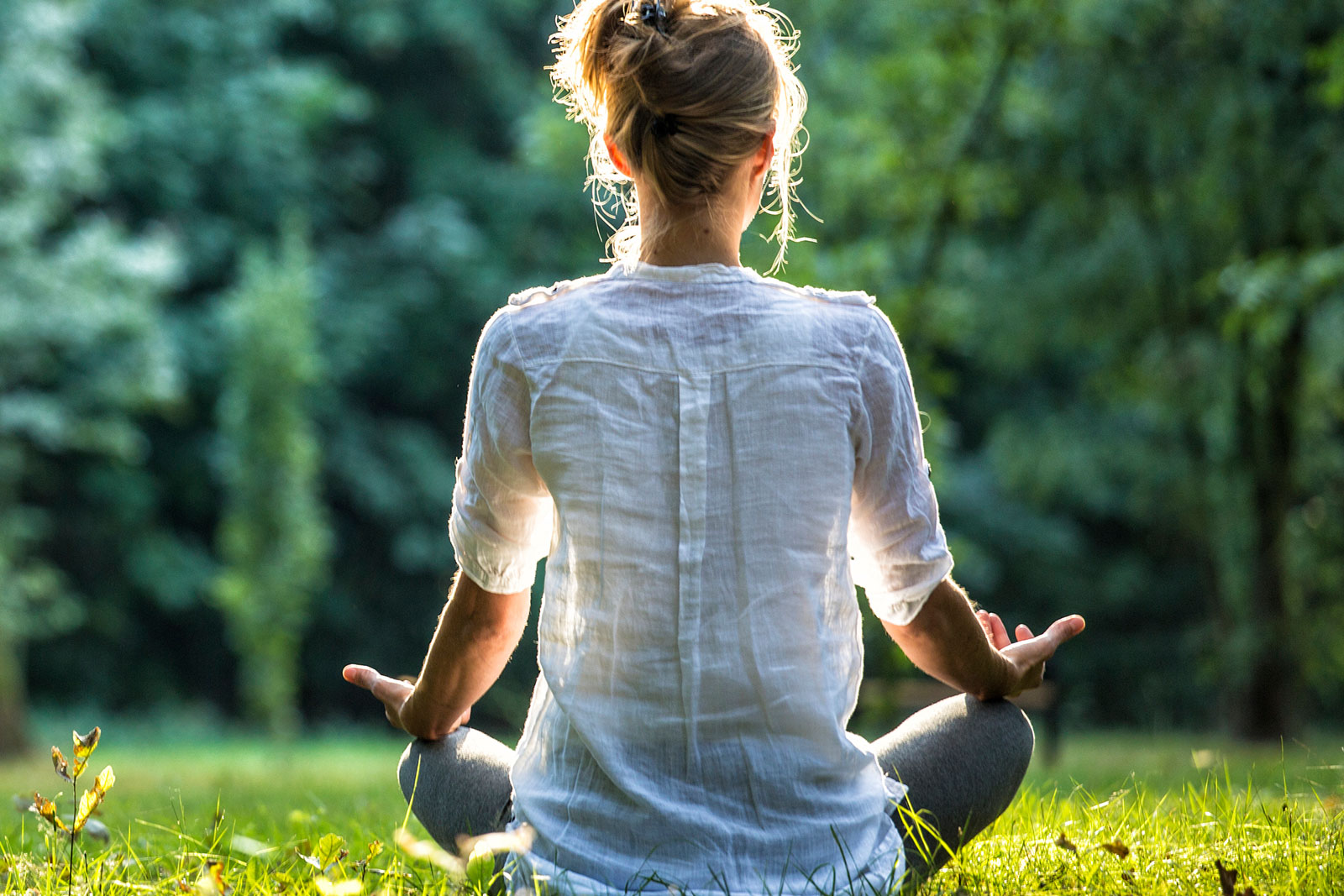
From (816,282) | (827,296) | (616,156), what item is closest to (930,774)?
(827,296)

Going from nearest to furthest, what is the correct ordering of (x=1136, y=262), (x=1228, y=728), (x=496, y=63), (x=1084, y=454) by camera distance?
(x=1136, y=262) → (x=1228, y=728) → (x=1084, y=454) → (x=496, y=63)

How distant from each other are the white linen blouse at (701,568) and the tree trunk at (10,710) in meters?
11.8

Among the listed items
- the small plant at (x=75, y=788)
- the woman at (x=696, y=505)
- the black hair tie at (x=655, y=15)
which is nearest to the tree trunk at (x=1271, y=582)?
the woman at (x=696, y=505)

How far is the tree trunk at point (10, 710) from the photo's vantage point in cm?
1169

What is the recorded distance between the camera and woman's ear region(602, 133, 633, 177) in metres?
1.61

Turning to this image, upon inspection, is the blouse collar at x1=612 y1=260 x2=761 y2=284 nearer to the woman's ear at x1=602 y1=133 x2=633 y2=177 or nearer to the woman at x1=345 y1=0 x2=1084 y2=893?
the woman at x1=345 y1=0 x2=1084 y2=893

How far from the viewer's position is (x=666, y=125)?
1.53 meters

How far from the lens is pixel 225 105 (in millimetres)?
15336

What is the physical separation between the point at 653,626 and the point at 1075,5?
6.43 m

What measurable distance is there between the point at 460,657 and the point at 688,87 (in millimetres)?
760

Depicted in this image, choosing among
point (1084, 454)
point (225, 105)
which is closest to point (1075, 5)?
point (1084, 454)

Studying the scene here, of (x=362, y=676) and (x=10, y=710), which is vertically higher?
(x=362, y=676)

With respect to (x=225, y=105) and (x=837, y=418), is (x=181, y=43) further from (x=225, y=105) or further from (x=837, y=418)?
(x=837, y=418)

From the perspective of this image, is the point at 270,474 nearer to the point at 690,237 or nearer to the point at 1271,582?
the point at 1271,582
